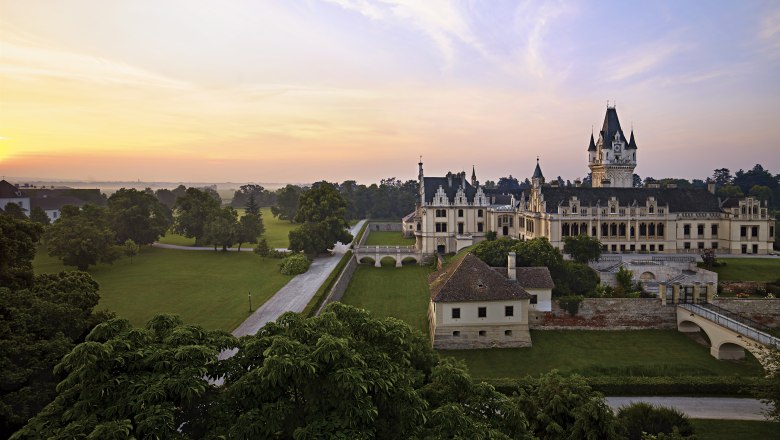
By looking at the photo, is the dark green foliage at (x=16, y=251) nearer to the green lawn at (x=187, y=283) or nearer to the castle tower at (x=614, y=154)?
the green lawn at (x=187, y=283)

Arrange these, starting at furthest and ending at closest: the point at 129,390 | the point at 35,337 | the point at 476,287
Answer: the point at 476,287 < the point at 35,337 < the point at 129,390

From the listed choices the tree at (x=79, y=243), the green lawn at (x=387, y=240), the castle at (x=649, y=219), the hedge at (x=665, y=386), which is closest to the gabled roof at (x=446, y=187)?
the castle at (x=649, y=219)

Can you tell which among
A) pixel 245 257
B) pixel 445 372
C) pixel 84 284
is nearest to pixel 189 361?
pixel 445 372

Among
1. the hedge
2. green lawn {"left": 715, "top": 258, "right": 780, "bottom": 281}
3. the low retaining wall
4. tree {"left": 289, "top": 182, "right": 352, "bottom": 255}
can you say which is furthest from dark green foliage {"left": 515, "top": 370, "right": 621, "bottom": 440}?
tree {"left": 289, "top": 182, "right": 352, "bottom": 255}

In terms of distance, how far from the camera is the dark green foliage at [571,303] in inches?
1485

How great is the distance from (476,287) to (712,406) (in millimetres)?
15174

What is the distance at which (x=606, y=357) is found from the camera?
32.7 metres

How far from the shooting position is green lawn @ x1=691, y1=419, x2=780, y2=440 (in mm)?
22156

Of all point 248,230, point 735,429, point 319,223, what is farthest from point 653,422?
point 248,230

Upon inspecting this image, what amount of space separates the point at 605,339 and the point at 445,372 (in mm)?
26988

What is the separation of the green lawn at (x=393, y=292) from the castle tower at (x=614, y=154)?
38.2 metres

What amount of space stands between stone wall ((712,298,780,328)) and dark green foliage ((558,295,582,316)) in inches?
445

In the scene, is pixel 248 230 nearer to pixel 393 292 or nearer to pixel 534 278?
pixel 393 292

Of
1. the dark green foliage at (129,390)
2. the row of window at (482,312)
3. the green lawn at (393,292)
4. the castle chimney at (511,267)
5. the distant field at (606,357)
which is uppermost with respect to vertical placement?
the dark green foliage at (129,390)
